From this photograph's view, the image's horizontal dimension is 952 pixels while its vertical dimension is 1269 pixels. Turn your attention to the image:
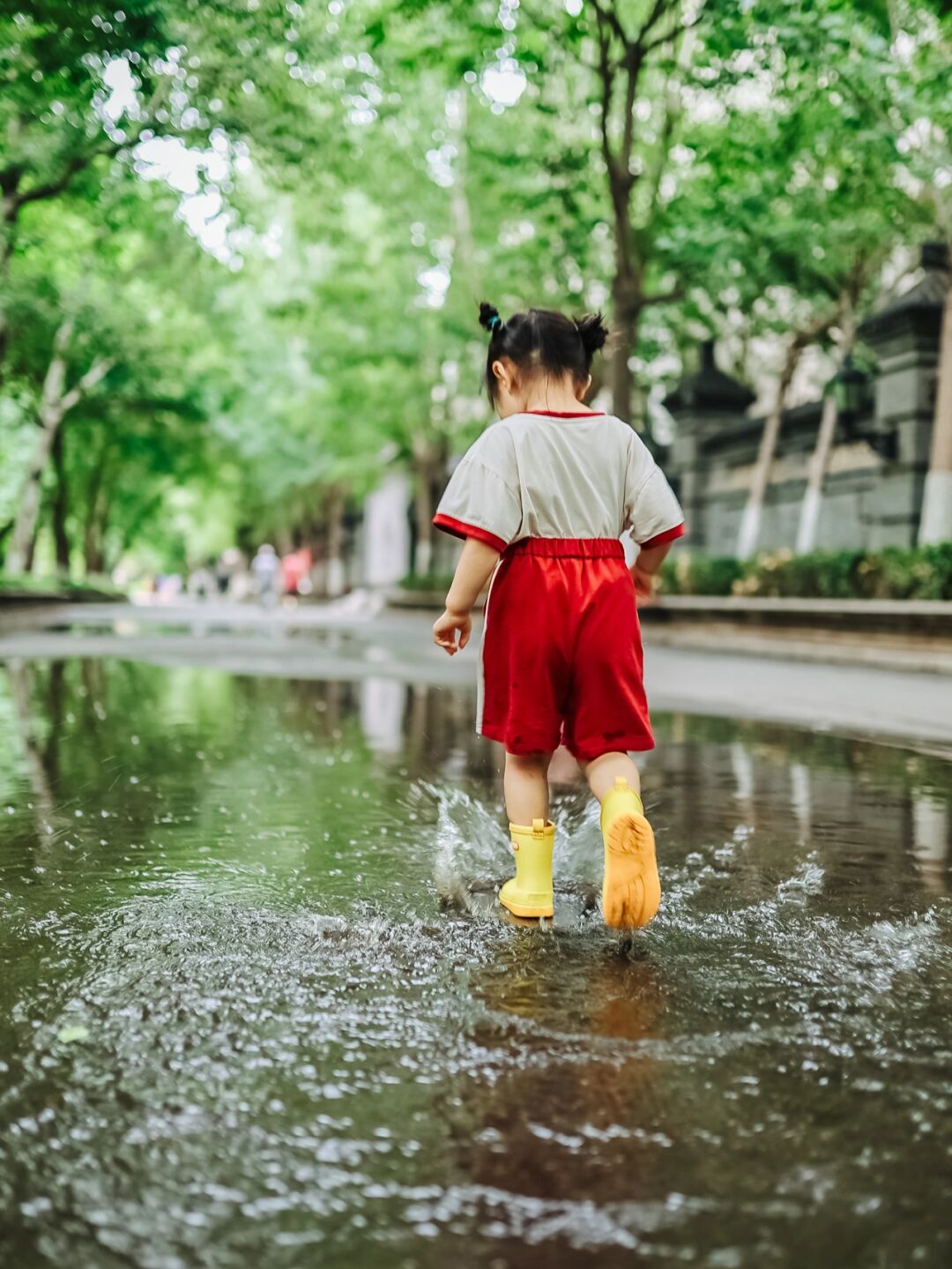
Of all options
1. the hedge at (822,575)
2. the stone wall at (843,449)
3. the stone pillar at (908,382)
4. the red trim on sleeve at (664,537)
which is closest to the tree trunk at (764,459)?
the stone wall at (843,449)

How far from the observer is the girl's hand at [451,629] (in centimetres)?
344

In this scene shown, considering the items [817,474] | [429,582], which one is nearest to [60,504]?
[429,582]

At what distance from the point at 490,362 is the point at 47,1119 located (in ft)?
7.56

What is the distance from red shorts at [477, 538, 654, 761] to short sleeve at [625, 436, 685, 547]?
0.52ft

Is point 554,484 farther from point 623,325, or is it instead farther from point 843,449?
point 843,449

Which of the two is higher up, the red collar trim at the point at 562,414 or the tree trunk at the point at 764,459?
the tree trunk at the point at 764,459

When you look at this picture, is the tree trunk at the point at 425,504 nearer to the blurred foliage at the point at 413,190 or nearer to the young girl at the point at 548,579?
the blurred foliage at the point at 413,190

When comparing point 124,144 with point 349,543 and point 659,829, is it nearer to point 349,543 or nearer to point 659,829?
point 659,829

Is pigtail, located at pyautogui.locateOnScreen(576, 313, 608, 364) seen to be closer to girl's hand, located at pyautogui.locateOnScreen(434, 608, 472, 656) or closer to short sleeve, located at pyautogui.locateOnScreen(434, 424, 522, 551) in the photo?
short sleeve, located at pyautogui.locateOnScreen(434, 424, 522, 551)

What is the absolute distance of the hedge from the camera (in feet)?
45.3

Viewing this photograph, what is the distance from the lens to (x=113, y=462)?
44.7 metres

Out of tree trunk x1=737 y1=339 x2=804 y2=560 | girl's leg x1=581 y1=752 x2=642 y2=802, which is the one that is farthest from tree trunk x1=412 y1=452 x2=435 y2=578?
girl's leg x1=581 y1=752 x2=642 y2=802

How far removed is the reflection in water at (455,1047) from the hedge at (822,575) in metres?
9.51

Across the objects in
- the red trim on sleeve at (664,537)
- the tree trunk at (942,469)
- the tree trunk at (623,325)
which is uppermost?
the tree trunk at (623,325)
